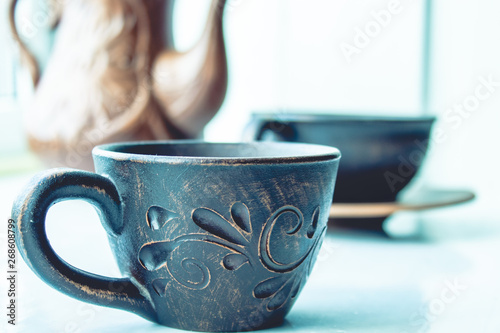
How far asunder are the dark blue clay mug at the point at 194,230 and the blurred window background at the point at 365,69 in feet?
1.19

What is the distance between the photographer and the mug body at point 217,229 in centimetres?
26

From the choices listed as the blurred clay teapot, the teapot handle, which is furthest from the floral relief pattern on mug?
the teapot handle

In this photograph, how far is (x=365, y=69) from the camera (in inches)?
40.4

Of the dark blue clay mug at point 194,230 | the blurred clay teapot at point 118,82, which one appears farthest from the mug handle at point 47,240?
the blurred clay teapot at point 118,82

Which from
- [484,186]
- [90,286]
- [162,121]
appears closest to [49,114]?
[162,121]

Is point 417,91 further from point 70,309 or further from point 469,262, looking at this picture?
point 70,309

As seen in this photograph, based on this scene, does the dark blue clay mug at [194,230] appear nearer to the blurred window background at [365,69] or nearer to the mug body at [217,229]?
the mug body at [217,229]

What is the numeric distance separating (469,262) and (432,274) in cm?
5

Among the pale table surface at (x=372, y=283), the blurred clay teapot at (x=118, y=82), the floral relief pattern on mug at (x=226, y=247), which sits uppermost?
the blurred clay teapot at (x=118, y=82)

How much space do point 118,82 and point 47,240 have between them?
38 cm

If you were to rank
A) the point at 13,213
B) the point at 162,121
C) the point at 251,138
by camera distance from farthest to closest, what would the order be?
the point at 162,121 → the point at 251,138 → the point at 13,213

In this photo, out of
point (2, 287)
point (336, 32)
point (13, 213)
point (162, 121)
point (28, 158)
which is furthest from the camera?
point (336, 32)

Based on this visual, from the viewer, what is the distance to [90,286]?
0.90ft

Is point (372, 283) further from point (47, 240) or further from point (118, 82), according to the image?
point (118, 82)
